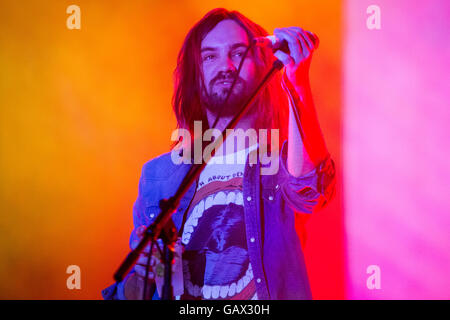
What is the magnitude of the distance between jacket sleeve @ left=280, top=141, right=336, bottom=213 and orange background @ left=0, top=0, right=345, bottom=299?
611mm

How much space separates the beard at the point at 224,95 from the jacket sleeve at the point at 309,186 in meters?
0.28

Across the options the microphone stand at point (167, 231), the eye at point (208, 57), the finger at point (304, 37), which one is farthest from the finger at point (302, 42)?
the eye at point (208, 57)

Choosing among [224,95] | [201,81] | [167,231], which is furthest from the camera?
[201,81]

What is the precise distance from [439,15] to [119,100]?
134 cm

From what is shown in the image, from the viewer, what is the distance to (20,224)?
2.05 metres

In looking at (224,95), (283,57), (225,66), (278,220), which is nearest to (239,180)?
(278,220)

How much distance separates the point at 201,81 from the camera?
6.30ft

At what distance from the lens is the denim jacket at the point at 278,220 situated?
1.52 m

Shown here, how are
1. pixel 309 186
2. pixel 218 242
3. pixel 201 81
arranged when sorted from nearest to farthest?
pixel 309 186
pixel 218 242
pixel 201 81

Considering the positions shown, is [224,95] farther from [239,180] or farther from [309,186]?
[309,186]

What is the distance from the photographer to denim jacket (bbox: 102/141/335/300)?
152 cm

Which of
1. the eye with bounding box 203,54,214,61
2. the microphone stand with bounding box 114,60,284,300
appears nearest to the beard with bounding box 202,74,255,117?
the eye with bounding box 203,54,214,61

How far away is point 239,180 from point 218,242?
24 cm
